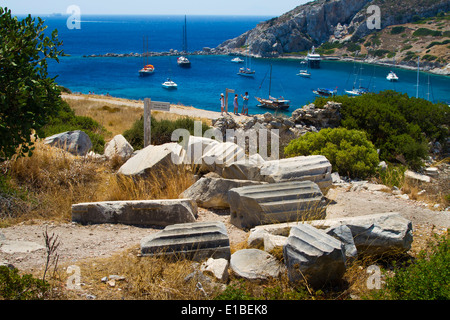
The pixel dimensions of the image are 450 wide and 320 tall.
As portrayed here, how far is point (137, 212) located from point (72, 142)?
4.72 metres

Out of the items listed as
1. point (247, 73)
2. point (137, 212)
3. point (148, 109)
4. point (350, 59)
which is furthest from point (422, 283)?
point (350, 59)

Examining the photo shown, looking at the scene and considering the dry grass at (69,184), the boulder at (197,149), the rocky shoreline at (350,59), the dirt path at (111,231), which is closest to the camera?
the dirt path at (111,231)

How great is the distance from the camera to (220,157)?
7613mm

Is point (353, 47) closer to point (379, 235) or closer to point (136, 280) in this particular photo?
point (379, 235)

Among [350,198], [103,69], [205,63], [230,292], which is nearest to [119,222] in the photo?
[230,292]

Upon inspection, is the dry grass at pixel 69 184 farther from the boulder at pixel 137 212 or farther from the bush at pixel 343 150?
the bush at pixel 343 150

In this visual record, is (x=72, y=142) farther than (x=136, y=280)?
Yes

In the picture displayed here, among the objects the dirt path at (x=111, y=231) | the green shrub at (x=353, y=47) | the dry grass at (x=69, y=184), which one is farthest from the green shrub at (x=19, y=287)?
the green shrub at (x=353, y=47)

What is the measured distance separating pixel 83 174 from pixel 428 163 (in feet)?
40.2

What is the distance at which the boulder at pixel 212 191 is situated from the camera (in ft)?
22.5

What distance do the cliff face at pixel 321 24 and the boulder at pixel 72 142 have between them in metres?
96.9

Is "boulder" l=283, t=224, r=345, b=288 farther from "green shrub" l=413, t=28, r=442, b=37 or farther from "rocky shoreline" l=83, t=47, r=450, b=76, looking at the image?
"green shrub" l=413, t=28, r=442, b=37

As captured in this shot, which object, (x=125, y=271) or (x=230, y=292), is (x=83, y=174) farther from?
(x=230, y=292)

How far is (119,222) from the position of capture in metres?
6.21
